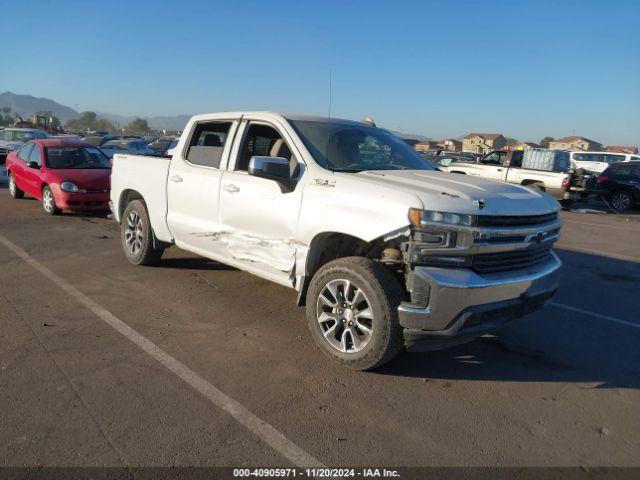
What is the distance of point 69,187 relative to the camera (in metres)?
10.2

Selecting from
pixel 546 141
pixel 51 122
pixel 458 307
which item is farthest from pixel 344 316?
pixel 546 141

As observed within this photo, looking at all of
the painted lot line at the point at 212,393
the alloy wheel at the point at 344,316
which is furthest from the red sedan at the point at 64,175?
the alloy wheel at the point at 344,316

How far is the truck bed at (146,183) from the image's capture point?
605 centimetres

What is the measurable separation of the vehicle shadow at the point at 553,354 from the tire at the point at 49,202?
28.7 ft

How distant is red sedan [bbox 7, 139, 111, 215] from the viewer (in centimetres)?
1025

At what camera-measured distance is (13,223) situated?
9508 millimetres

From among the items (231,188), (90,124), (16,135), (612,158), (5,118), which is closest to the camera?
(231,188)

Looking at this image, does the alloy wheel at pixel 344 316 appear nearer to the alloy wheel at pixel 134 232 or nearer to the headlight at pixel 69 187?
the alloy wheel at pixel 134 232

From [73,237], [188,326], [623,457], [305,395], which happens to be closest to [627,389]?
[623,457]

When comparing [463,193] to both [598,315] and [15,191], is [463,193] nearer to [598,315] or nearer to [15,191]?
[598,315]

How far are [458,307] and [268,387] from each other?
1.43 meters

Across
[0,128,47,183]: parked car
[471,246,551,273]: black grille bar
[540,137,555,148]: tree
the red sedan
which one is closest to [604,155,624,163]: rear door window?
the red sedan

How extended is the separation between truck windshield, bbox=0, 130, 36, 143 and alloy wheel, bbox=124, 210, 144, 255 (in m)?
16.7

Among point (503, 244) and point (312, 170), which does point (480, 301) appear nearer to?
point (503, 244)
